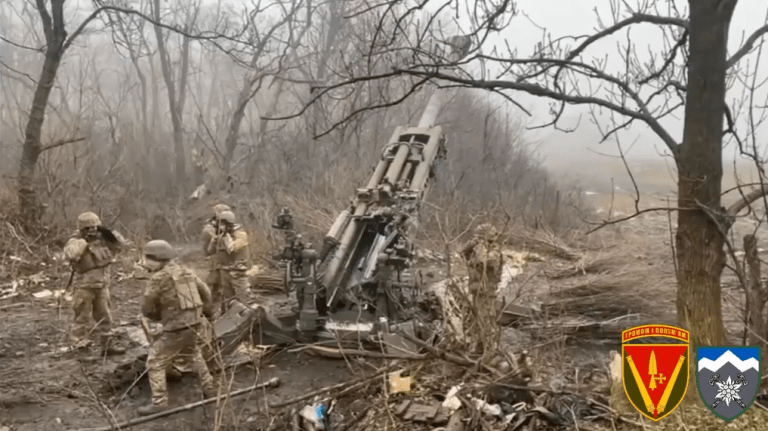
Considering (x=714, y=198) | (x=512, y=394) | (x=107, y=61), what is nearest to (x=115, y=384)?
(x=512, y=394)

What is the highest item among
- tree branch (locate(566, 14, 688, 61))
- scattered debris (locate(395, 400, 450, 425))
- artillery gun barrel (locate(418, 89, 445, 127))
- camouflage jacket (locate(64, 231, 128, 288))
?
artillery gun barrel (locate(418, 89, 445, 127))

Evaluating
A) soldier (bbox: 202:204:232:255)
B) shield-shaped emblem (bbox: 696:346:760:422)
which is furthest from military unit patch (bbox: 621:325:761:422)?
soldier (bbox: 202:204:232:255)

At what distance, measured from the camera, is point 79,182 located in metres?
12.3

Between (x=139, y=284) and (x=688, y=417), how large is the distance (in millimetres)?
7898

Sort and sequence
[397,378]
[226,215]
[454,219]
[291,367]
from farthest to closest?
1. [454,219]
2. [226,215]
3. [291,367]
4. [397,378]

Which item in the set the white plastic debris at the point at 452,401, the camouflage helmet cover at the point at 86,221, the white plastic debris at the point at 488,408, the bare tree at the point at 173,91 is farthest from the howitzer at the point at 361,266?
the bare tree at the point at 173,91

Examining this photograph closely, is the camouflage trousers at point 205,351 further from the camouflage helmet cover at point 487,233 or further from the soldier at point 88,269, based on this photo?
the camouflage helmet cover at point 487,233

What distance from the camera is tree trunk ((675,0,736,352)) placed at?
429 cm

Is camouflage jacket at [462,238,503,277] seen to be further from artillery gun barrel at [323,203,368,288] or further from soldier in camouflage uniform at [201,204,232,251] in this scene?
soldier in camouflage uniform at [201,204,232,251]

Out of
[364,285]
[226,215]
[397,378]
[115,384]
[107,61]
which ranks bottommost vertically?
[115,384]

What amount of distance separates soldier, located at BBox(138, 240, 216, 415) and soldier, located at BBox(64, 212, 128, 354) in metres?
1.61

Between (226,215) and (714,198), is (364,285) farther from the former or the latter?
(714,198)

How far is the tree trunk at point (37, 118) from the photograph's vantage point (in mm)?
9750

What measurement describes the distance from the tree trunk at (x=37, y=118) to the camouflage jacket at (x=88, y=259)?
11.8 feet
